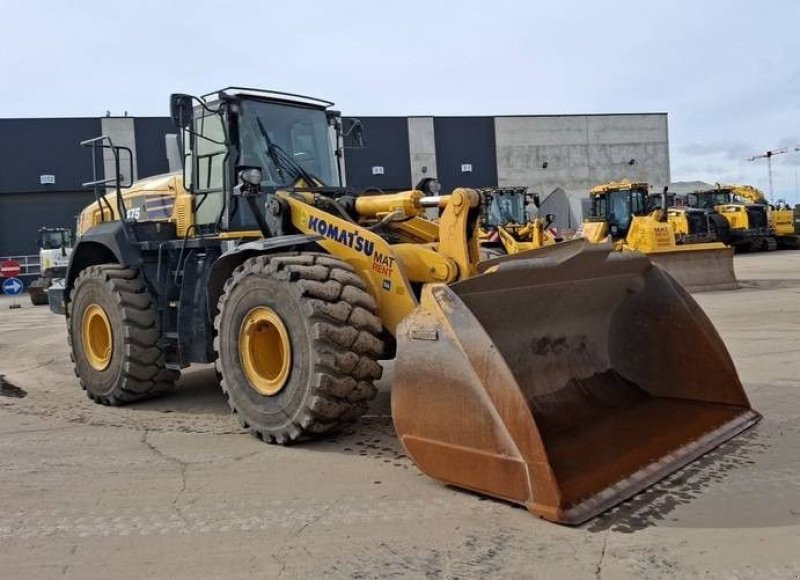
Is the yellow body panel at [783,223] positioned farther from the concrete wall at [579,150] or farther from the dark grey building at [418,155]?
the concrete wall at [579,150]

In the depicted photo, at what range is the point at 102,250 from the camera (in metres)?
7.73

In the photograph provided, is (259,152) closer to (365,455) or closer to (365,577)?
(365,455)

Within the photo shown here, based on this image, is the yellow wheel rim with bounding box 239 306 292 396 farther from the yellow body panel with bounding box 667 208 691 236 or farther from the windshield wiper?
the yellow body panel with bounding box 667 208 691 236

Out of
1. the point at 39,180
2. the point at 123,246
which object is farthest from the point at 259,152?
the point at 39,180

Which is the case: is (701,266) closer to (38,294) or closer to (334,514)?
(334,514)

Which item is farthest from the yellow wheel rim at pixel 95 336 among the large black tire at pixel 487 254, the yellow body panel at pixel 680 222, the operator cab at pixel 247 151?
the yellow body panel at pixel 680 222

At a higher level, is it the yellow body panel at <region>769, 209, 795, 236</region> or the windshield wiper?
the windshield wiper

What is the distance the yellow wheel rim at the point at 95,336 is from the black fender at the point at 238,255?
1.83m

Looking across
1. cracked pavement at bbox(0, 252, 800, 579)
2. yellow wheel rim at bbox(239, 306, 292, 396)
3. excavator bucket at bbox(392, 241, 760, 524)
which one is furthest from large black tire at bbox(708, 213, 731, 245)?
yellow wheel rim at bbox(239, 306, 292, 396)

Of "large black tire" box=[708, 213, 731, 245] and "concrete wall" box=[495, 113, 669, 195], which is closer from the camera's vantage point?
"large black tire" box=[708, 213, 731, 245]

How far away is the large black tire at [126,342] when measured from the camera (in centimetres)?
667

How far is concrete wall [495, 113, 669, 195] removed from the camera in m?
43.0

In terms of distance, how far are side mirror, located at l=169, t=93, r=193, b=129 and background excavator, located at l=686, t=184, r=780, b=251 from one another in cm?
2583

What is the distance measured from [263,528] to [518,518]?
131 centimetres
